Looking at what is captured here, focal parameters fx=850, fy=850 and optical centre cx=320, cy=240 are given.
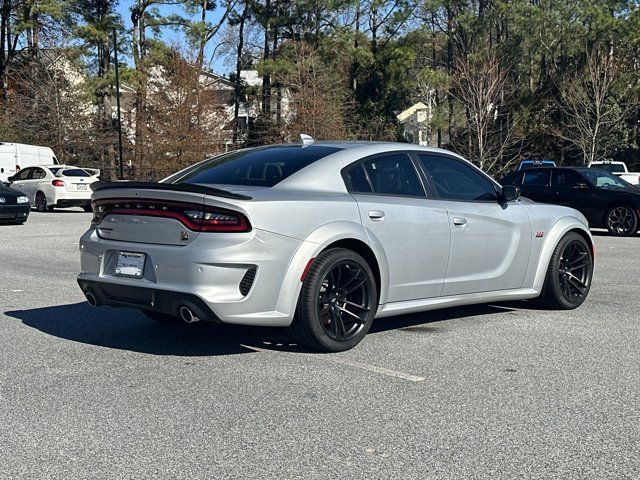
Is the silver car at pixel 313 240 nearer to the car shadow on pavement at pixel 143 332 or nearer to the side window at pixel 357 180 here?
the side window at pixel 357 180

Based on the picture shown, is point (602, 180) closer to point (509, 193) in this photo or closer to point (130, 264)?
point (509, 193)

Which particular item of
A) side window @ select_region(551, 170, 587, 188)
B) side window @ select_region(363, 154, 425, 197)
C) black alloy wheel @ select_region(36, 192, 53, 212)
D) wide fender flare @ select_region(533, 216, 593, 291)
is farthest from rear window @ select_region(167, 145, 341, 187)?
black alloy wheel @ select_region(36, 192, 53, 212)

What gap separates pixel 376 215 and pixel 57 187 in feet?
66.2

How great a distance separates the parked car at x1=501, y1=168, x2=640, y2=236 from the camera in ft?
57.7

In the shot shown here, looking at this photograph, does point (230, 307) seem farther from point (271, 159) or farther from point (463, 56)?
point (463, 56)

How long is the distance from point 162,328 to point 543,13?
4452 centimetres

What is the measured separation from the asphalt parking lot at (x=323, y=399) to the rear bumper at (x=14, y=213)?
12244 millimetres

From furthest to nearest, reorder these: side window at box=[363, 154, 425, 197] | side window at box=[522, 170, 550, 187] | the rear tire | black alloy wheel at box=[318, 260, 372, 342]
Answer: side window at box=[522, 170, 550, 187]
the rear tire
side window at box=[363, 154, 425, 197]
black alloy wheel at box=[318, 260, 372, 342]

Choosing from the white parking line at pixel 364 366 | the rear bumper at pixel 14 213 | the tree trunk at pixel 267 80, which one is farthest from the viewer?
the tree trunk at pixel 267 80

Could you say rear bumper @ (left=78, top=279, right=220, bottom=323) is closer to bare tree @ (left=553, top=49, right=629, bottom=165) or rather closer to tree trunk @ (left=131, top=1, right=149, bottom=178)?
tree trunk @ (left=131, top=1, right=149, bottom=178)

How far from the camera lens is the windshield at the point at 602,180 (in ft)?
59.5


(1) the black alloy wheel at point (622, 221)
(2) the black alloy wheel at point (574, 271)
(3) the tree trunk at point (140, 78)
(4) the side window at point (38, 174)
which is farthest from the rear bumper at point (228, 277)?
(3) the tree trunk at point (140, 78)

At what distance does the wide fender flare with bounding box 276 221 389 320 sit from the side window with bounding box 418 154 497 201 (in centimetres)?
115

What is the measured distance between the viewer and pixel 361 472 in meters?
3.65
